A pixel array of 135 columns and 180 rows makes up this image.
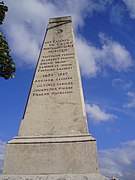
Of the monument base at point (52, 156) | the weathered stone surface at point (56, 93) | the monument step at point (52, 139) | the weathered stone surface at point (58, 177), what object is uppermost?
the weathered stone surface at point (56, 93)

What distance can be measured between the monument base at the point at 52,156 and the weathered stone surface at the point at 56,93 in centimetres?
39

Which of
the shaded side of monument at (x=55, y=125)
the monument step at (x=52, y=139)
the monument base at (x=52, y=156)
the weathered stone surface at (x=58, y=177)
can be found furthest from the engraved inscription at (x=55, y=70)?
the weathered stone surface at (x=58, y=177)

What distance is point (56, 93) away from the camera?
7180mm

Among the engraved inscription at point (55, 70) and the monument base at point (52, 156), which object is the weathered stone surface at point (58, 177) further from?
the engraved inscription at point (55, 70)

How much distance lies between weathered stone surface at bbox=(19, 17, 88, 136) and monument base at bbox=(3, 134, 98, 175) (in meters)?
0.39

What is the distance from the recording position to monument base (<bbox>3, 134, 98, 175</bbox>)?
5.72 meters

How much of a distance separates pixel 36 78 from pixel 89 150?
9.78 feet

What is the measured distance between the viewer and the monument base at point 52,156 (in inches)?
225

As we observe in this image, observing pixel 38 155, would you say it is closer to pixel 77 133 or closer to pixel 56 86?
pixel 77 133

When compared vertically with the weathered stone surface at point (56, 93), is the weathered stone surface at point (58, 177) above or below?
below

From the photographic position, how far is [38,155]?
6.02 meters

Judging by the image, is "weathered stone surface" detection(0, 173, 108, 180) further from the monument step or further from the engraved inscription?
the engraved inscription

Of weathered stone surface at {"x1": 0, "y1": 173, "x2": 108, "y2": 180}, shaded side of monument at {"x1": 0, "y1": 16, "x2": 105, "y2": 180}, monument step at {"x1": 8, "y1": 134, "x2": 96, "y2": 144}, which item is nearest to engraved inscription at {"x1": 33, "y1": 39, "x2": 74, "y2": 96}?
shaded side of monument at {"x1": 0, "y1": 16, "x2": 105, "y2": 180}

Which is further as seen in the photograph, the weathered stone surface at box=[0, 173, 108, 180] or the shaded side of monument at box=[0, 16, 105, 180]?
the shaded side of monument at box=[0, 16, 105, 180]
